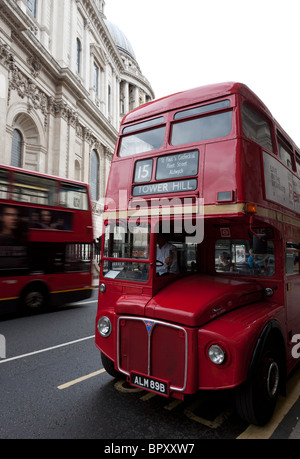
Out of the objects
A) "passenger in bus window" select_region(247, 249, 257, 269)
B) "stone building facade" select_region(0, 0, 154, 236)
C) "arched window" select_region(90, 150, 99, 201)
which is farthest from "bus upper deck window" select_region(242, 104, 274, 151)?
"arched window" select_region(90, 150, 99, 201)

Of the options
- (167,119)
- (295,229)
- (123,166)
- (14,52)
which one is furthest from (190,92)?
(14,52)

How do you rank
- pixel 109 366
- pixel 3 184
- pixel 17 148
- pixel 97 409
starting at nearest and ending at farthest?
pixel 97 409
pixel 109 366
pixel 3 184
pixel 17 148

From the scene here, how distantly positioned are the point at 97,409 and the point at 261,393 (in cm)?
176

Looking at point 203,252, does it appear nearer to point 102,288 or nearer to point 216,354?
point 102,288

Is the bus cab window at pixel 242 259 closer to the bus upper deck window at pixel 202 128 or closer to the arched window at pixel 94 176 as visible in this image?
the bus upper deck window at pixel 202 128

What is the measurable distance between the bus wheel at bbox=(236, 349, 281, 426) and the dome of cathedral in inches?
2443

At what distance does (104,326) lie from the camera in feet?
12.1

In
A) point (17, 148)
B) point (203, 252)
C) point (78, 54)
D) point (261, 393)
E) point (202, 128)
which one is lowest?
point (261, 393)

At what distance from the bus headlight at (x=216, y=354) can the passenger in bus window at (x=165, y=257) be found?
1.14 m

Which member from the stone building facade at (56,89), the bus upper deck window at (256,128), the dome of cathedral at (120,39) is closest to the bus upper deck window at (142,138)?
the bus upper deck window at (256,128)

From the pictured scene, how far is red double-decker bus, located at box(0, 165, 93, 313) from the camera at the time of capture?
804 centimetres

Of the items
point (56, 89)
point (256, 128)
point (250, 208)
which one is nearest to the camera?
point (250, 208)

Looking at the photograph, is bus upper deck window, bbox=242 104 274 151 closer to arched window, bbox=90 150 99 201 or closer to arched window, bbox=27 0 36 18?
arched window, bbox=27 0 36 18

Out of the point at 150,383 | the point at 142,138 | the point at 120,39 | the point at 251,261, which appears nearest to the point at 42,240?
the point at 142,138
